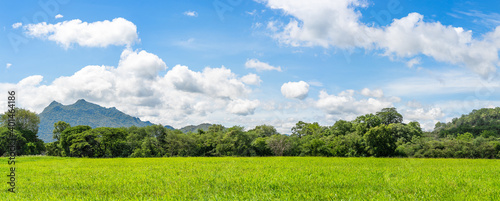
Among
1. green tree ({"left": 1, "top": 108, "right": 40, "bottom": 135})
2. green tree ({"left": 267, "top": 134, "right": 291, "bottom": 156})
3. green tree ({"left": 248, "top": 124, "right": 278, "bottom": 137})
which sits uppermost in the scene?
green tree ({"left": 1, "top": 108, "right": 40, "bottom": 135})

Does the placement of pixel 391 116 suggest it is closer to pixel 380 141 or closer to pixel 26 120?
pixel 380 141

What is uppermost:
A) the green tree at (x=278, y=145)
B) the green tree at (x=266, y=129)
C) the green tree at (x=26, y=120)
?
the green tree at (x=26, y=120)

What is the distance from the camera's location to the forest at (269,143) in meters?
54.6

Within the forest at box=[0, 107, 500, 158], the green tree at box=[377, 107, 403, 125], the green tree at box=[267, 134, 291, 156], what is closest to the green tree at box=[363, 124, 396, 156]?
the forest at box=[0, 107, 500, 158]

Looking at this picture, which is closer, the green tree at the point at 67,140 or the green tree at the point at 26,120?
the green tree at the point at 67,140

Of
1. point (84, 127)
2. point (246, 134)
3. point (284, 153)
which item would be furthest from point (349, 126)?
point (84, 127)

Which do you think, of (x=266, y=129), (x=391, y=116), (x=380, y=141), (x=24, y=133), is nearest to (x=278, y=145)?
(x=380, y=141)

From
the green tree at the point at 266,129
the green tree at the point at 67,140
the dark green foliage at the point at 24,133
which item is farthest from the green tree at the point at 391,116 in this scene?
the dark green foliage at the point at 24,133

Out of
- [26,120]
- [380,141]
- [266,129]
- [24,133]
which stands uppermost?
[26,120]

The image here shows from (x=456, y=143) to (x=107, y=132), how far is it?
7944 centimetres

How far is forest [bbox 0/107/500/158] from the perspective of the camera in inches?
2148

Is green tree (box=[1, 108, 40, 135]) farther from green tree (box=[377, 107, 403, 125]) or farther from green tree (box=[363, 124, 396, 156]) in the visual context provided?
green tree (box=[377, 107, 403, 125])

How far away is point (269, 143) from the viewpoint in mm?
66438

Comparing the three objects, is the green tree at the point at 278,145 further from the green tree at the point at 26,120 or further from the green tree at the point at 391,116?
the green tree at the point at 26,120
